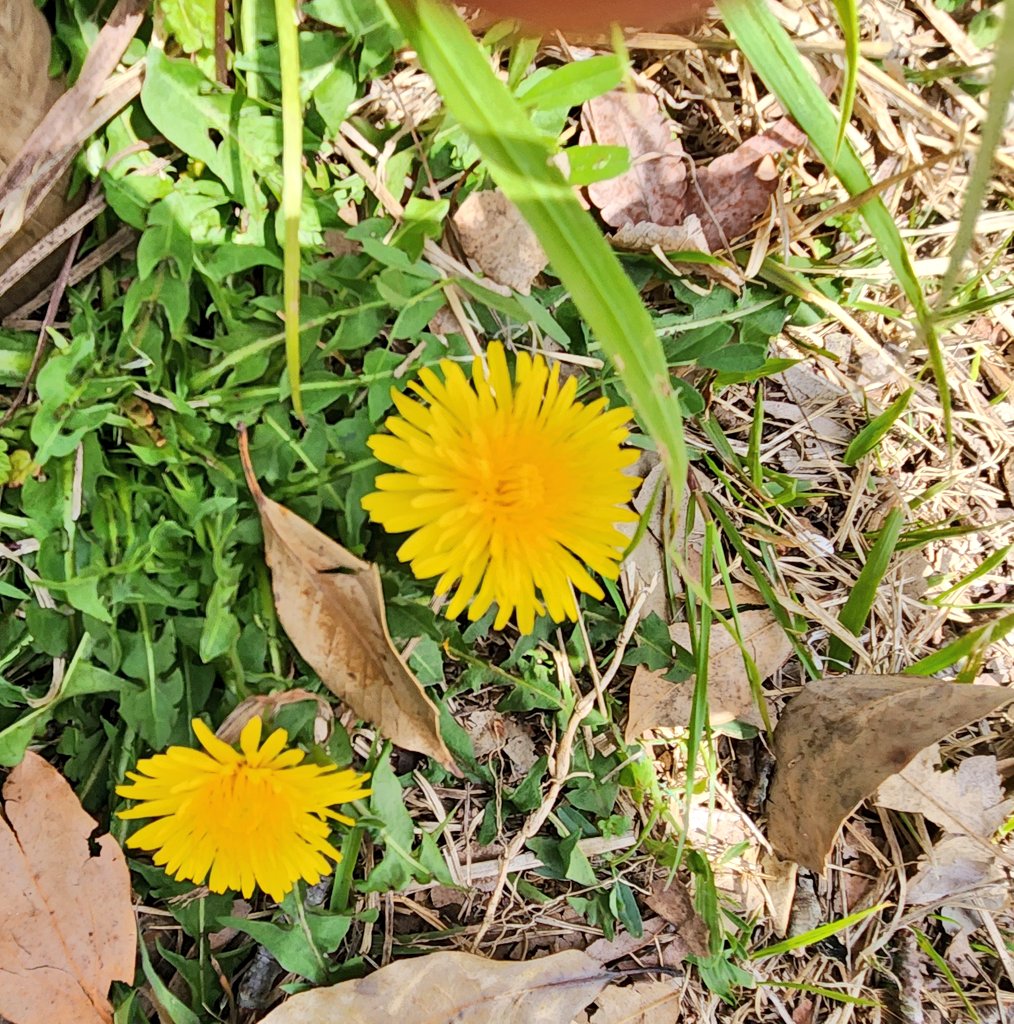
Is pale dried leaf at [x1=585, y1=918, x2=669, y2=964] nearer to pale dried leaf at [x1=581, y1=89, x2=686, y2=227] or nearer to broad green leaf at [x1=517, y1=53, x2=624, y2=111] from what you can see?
pale dried leaf at [x1=581, y1=89, x2=686, y2=227]

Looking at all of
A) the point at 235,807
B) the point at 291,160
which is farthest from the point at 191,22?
the point at 235,807

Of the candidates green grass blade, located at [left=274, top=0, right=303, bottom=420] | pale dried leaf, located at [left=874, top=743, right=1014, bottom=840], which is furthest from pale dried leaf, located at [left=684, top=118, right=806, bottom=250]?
pale dried leaf, located at [left=874, top=743, right=1014, bottom=840]

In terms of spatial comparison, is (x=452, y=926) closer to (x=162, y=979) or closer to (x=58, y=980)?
(x=162, y=979)

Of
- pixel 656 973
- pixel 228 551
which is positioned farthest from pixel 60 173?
pixel 656 973

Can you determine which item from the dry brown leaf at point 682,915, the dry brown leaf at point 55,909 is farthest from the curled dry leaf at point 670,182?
the dry brown leaf at point 55,909

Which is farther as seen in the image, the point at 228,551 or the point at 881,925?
the point at 881,925

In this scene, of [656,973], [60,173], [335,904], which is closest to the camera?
[60,173]

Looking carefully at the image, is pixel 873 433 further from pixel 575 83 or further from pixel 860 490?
pixel 575 83

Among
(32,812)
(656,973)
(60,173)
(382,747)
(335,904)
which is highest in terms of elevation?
(60,173)
